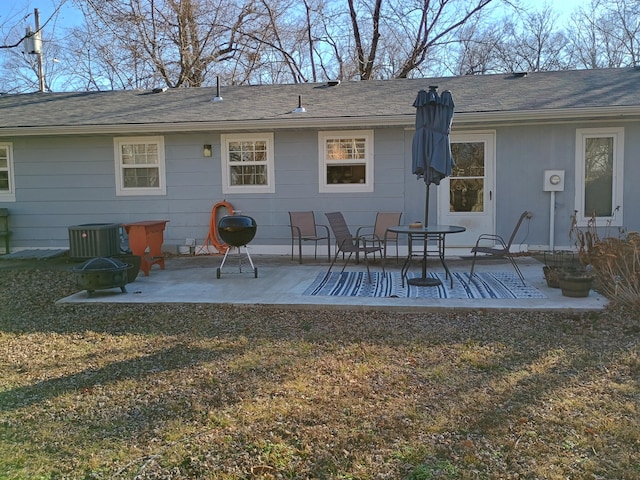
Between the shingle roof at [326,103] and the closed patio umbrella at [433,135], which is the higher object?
the shingle roof at [326,103]

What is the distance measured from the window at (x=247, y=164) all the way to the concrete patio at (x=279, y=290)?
4.27 ft

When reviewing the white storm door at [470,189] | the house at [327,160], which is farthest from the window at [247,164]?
the white storm door at [470,189]

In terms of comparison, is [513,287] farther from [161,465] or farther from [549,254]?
[161,465]

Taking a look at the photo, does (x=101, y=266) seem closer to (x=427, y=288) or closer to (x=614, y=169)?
(x=427, y=288)

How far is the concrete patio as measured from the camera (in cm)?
481

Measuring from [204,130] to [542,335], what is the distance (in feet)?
19.8

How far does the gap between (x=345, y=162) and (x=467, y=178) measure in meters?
1.97

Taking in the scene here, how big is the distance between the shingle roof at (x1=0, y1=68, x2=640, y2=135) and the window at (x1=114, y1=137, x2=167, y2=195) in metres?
0.44

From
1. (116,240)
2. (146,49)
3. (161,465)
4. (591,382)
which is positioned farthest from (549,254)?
(146,49)

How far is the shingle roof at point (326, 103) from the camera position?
767 cm

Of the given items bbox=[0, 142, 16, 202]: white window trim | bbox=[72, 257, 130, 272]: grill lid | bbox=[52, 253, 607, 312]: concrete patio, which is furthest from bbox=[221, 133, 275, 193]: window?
bbox=[0, 142, 16, 202]: white window trim

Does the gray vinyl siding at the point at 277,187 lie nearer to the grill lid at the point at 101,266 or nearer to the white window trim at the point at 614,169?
the white window trim at the point at 614,169

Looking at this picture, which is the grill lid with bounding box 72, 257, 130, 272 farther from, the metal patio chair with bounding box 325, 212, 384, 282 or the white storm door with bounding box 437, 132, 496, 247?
the white storm door with bounding box 437, 132, 496, 247

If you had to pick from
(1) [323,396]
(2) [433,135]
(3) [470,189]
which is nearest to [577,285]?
(2) [433,135]
